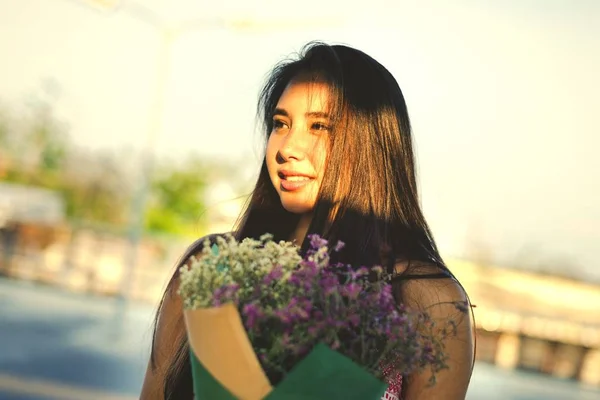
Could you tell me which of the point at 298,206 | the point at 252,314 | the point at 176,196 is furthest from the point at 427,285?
the point at 176,196

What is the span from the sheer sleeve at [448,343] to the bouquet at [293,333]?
38cm

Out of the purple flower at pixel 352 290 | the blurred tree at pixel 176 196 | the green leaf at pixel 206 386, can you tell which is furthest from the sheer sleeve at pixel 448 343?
the blurred tree at pixel 176 196

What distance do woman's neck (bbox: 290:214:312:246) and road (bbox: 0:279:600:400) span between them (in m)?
Answer: 0.97

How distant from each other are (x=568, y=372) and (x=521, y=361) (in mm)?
1733

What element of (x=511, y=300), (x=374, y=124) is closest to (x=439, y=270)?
(x=374, y=124)

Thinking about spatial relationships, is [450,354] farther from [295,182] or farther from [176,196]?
[176,196]

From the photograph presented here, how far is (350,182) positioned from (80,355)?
21502mm

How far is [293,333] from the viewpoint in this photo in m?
1.65

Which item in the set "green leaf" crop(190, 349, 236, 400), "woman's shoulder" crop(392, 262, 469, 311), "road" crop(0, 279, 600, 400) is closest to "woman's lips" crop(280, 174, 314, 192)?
"woman's shoulder" crop(392, 262, 469, 311)

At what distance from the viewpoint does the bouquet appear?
5.25ft

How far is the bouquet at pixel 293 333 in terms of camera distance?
160 cm

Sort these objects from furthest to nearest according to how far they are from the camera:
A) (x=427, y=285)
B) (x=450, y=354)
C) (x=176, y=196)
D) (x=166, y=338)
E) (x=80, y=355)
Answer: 1. (x=176, y=196)
2. (x=80, y=355)
3. (x=166, y=338)
4. (x=427, y=285)
5. (x=450, y=354)

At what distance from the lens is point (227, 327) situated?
5.32ft

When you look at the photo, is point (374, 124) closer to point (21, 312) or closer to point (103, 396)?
point (103, 396)
